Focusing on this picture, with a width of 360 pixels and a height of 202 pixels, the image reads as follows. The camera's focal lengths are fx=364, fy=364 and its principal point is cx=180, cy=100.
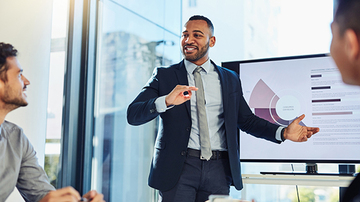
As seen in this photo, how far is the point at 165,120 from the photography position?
232cm

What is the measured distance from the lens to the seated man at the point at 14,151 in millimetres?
1594

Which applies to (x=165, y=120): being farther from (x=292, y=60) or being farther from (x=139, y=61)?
(x=139, y=61)

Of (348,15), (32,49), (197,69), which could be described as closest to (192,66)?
(197,69)

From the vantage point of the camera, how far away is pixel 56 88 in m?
3.37

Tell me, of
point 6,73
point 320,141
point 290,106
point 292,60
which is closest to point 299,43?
point 292,60

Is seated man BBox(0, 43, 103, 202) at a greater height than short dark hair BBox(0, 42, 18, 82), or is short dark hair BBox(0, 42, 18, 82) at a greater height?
short dark hair BBox(0, 42, 18, 82)

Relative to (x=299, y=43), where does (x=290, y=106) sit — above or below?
below

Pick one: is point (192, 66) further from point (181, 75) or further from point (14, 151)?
point (14, 151)

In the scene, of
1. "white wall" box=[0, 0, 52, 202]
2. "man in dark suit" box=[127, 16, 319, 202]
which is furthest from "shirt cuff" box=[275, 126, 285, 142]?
"white wall" box=[0, 0, 52, 202]

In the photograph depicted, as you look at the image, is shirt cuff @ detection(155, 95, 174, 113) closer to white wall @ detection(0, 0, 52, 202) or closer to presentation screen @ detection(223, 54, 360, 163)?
presentation screen @ detection(223, 54, 360, 163)

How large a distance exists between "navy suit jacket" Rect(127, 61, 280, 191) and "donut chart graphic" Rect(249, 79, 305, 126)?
1.29 ft

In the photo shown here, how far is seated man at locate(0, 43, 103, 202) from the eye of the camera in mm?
1594

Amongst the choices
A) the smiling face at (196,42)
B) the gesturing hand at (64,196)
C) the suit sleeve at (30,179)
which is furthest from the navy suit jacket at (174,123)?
the gesturing hand at (64,196)

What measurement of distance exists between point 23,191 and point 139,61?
7.32ft
